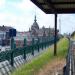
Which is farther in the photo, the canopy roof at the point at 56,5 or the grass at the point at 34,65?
the canopy roof at the point at 56,5

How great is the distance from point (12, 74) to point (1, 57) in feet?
2.91

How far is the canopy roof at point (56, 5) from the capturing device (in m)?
22.8

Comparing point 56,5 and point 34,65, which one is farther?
point 56,5

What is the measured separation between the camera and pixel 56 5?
24.8m

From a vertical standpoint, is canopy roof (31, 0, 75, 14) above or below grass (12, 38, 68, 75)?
above

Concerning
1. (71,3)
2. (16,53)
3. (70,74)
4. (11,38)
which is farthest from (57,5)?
(70,74)

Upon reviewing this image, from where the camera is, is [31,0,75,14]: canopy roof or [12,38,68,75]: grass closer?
[12,38,68,75]: grass

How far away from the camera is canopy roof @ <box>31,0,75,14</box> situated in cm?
2280

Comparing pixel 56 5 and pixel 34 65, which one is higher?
pixel 56 5

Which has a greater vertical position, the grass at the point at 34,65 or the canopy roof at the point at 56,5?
the canopy roof at the point at 56,5

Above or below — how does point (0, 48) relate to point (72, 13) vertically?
below

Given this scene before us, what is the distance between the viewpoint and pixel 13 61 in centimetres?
1753

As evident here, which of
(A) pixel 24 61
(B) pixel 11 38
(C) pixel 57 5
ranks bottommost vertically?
(A) pixel 24 61

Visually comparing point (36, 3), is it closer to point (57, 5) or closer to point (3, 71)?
point (57, 5)
